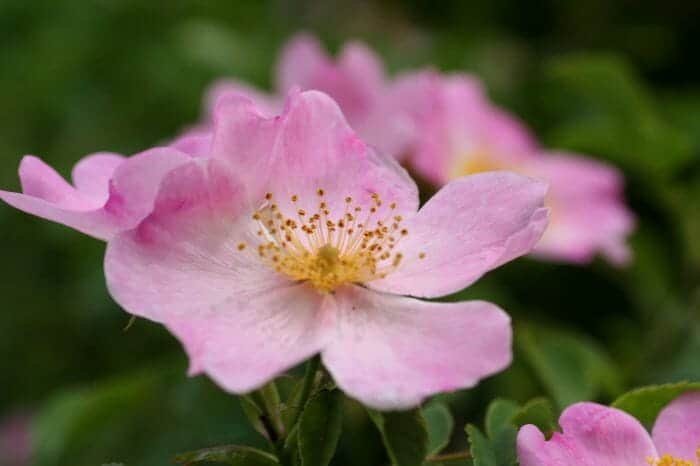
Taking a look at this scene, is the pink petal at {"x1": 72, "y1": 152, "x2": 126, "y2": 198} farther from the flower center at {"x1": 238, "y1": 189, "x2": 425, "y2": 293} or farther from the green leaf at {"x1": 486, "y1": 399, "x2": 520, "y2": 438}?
the green leaf at {"x1": 486, "y1": 399, "x2": 520, "y2": 438}

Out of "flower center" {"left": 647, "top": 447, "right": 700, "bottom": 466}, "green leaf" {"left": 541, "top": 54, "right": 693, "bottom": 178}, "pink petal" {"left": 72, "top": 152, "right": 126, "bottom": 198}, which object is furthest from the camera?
"green leaf" {"left": 541, "top": 54, "right": 693, "bottom": 178}

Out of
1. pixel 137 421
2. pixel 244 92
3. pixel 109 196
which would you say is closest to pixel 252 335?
pixel 109 196

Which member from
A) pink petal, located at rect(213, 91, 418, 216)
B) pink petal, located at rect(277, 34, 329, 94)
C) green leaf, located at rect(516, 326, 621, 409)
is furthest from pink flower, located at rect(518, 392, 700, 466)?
pink petal, located at rect(277, 34, 329, 94)

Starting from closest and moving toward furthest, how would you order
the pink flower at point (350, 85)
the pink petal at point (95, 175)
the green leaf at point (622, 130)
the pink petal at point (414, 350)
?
the pink petal at point (414, 350), the pink petal at point (95, 175), the pink flower at point (350, 85), the green leaf at point (622, 130)

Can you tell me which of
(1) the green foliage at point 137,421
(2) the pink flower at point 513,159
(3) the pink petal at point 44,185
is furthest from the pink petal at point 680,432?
(2) the pink flower at point 513,159

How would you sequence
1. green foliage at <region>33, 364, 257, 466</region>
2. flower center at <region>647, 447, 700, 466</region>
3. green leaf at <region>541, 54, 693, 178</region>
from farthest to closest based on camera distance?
green leaf at <region>541, 54, 693, 178</region>
green foliage at <region>33, 364, 257, 466</region>
flower center at <region>647, 447, 700, 466</region>

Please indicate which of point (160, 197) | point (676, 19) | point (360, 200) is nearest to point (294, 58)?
point (360, 200)

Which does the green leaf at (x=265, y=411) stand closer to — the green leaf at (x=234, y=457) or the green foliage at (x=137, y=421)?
the green leaf at (x=234, y=457)
